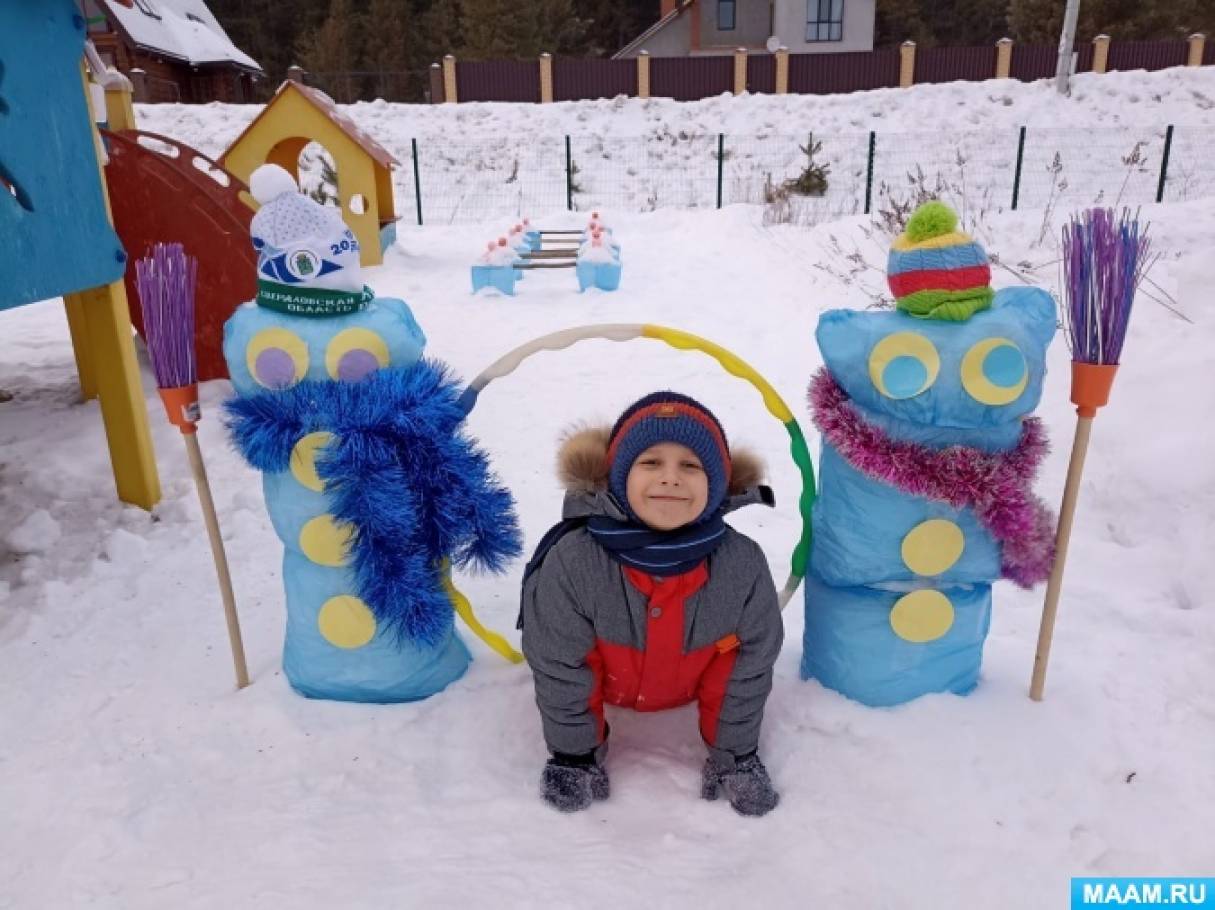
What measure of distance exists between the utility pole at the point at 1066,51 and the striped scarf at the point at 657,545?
57.2ft

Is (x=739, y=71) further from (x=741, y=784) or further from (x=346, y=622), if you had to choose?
(x=741, y=784)

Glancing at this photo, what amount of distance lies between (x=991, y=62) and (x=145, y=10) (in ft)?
62.8

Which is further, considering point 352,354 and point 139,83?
point 139,83

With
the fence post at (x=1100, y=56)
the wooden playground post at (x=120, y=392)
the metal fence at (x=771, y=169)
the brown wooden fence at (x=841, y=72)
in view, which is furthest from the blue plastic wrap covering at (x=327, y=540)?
the fence post at (x=1100, y=56)

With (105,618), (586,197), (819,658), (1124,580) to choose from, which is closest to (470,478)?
(819,658)

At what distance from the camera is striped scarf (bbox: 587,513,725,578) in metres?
2.02

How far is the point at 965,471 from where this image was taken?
6.91 feet

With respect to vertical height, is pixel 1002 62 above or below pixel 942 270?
above

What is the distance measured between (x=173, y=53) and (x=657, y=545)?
23224 mm

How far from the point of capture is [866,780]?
2.16 meters

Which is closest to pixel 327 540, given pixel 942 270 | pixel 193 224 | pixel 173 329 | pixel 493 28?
pixel 173 329

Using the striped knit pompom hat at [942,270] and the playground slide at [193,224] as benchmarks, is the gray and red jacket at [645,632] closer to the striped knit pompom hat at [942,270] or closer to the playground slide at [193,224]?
the striped knit pompom hat at [942,270]

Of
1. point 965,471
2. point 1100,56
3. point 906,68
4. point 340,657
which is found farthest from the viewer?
point 906,68

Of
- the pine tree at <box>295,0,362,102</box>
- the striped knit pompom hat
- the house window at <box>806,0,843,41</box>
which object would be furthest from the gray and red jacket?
the pine tree at <box>295,0,362,102</box>
